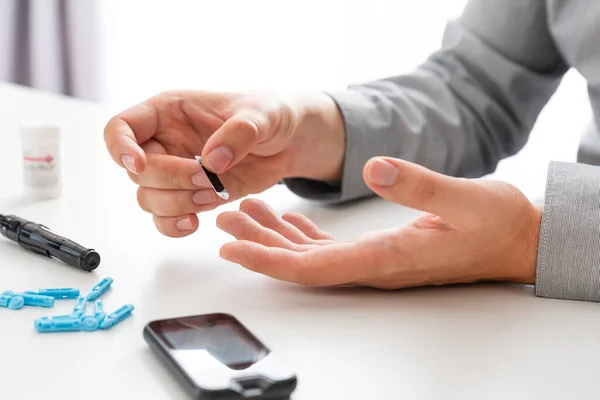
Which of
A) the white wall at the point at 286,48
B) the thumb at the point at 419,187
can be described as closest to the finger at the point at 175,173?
the thumb at the point at 419,187

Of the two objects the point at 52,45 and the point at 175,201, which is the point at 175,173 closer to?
Answer: the point at 175,201

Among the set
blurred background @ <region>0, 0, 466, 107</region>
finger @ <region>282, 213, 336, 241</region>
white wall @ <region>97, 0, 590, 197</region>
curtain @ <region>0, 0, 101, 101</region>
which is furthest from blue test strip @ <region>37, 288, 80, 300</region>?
curtain @ <region>0, 0, 101, 101</region>

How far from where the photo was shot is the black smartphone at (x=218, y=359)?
1.54 ft

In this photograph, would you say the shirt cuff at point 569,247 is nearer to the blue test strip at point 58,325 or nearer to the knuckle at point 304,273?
the knuckle at point 304,273

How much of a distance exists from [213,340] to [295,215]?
0.27 meters

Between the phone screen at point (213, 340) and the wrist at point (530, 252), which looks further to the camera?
the wrist at point (530, 252)

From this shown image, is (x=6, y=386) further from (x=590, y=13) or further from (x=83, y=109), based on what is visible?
(x=83, y=109)

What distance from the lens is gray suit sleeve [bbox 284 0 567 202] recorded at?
3.26 feet

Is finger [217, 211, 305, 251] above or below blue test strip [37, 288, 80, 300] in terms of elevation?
above

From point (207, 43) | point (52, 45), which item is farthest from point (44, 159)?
point (52, 45)

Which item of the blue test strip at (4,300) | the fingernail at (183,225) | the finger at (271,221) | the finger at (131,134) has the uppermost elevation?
the finger at (131,134)

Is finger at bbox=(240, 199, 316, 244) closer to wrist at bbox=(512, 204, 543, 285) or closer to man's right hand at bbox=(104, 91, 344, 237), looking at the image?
man's right hand at bbox=(104, 91, 344, 237)

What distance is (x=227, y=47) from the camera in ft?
6.83

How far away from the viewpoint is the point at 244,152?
2.44 feet
